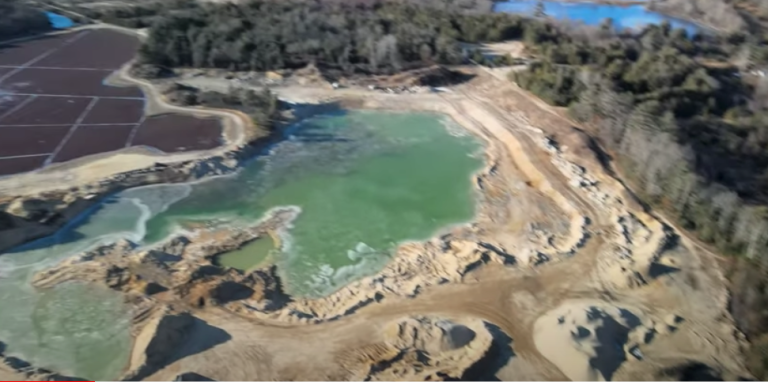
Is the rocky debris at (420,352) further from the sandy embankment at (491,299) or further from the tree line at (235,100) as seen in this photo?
the tree line at (235,100)

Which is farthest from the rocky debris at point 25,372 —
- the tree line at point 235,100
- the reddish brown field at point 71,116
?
the tree line at point 235,100

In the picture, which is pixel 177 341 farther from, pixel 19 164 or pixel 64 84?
pixel 64 84

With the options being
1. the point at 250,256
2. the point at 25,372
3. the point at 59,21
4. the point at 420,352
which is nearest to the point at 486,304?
the point at 420,352

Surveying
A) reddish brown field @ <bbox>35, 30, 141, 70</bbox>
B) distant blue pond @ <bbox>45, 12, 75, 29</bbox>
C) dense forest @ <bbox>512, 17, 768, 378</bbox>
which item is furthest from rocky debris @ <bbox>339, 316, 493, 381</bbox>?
distant blue pond @ <bbox>45, 12, 75, 29</bbox>

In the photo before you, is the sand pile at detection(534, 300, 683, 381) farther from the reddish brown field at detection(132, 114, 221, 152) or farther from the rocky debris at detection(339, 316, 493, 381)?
the reddish brown field at detection(132, 114, 221, 152)

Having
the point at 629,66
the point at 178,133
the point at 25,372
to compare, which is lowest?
the point at 25,372

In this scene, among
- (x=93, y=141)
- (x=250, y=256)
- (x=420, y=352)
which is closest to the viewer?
(x=420, y=352)
